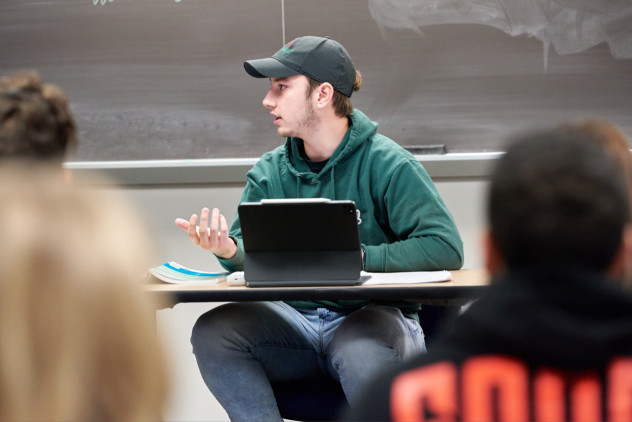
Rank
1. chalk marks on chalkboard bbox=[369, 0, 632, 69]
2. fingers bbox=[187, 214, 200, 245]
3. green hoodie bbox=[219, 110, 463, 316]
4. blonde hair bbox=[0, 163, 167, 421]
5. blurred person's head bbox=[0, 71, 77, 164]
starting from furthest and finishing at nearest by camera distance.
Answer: chalk marks on chalkboard bbox=[369, 0, 632, 69]
green hoodie bbox=[219, 110, 463, 316]
fingers bbox=[187, 214, 200, 245]
blurred person's head bbox=[0, 71, 77, 164]
blonde hair bbox=[0, 163, 167, 421]

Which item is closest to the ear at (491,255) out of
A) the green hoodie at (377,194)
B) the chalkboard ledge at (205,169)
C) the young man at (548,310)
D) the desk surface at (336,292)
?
the young man at (548,310)

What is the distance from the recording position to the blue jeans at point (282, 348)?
7.14ft

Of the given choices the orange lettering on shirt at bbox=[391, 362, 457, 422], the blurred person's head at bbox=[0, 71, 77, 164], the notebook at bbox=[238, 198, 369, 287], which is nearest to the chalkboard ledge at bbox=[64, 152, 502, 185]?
the notebook at bbox=[238, 198, 369, 287]

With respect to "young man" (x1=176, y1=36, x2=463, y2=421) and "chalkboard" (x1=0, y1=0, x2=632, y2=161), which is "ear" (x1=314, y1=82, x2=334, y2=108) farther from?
"chalkboard" (x1=0, y1=0, x2=632, y2=161)

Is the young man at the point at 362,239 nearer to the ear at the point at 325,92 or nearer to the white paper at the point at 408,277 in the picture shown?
the ear at the point at 325,92

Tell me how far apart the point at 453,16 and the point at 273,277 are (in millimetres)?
1409

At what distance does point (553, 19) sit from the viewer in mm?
3016

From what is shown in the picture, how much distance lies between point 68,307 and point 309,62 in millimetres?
1918

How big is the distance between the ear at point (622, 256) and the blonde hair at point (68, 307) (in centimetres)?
47

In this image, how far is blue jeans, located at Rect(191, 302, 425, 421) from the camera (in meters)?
2.18

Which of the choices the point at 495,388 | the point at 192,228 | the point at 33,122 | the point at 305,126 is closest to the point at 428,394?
the point at 495,388

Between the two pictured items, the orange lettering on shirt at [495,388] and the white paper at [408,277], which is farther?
the white paper at [408,277]

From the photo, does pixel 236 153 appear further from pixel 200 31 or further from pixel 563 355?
pixel 563 355

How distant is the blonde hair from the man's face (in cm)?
176
